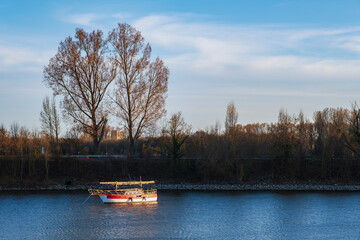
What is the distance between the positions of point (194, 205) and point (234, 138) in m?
17.6

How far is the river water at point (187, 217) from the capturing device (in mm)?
25464

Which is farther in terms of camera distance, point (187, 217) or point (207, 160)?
point (207, 160)

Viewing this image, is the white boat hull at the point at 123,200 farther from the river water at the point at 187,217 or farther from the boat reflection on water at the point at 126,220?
the river water at the point at 187,217

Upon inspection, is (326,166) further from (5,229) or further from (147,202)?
(5,229)

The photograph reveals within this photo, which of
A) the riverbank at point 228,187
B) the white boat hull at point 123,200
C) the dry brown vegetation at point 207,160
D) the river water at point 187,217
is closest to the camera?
the river water at point 187,217

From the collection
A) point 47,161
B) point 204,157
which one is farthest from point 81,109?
point 204,157

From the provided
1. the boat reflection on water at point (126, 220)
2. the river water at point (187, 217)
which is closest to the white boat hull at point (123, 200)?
the boat reflection on water at point (126, 220)

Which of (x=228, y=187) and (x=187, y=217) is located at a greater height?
(x=228, y=187)

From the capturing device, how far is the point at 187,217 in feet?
98.8

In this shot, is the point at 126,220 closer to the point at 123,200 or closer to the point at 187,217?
the point at 187,217

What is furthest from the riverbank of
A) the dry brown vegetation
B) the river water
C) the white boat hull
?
the white boat hull

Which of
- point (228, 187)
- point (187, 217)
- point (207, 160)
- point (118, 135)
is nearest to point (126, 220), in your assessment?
point (187, 217)

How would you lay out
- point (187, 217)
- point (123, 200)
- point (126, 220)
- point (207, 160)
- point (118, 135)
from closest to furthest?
point (126, 220), point (187, 217), point (123, 200), point (207, 160), point (118, 135)

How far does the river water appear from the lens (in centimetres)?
2546
